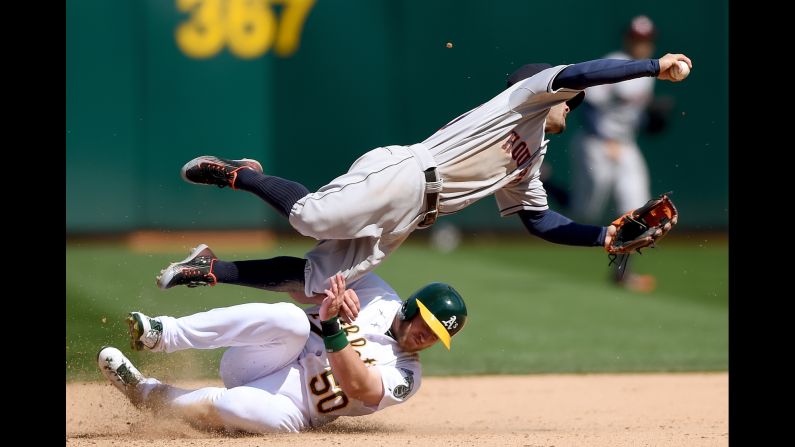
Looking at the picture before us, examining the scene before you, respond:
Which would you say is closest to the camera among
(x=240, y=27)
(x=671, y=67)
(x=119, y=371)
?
(x=671, y=67)

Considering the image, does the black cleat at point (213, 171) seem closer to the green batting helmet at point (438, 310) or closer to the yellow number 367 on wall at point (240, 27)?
the green batting helmet at point (438, 310)

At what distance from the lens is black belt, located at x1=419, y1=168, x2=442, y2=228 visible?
4488 mm

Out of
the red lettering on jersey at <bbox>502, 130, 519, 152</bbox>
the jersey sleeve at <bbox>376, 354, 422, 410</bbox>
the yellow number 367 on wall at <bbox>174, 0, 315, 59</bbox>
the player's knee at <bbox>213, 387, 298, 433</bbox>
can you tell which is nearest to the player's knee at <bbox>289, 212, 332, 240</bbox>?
the jersey sleeve at <bbox>376, 354, 422, 410</bbox>

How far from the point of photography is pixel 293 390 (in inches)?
178

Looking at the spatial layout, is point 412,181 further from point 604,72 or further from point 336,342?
point 604,72

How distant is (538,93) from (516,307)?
4.91 metres

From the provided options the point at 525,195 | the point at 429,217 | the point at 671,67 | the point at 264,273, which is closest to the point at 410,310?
the point at 429,217

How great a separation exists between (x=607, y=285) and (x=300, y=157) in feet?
13.1

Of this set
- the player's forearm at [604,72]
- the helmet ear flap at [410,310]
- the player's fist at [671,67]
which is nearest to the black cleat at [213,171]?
the helmet ear flap at [410,310]

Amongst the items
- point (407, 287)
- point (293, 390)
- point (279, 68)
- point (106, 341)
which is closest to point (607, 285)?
point (407, 287)

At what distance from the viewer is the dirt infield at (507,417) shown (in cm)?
449

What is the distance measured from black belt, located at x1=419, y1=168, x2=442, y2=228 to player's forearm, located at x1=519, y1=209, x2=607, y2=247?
2.27ft

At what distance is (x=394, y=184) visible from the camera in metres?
4.43

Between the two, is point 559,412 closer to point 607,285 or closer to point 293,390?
point 293,390
